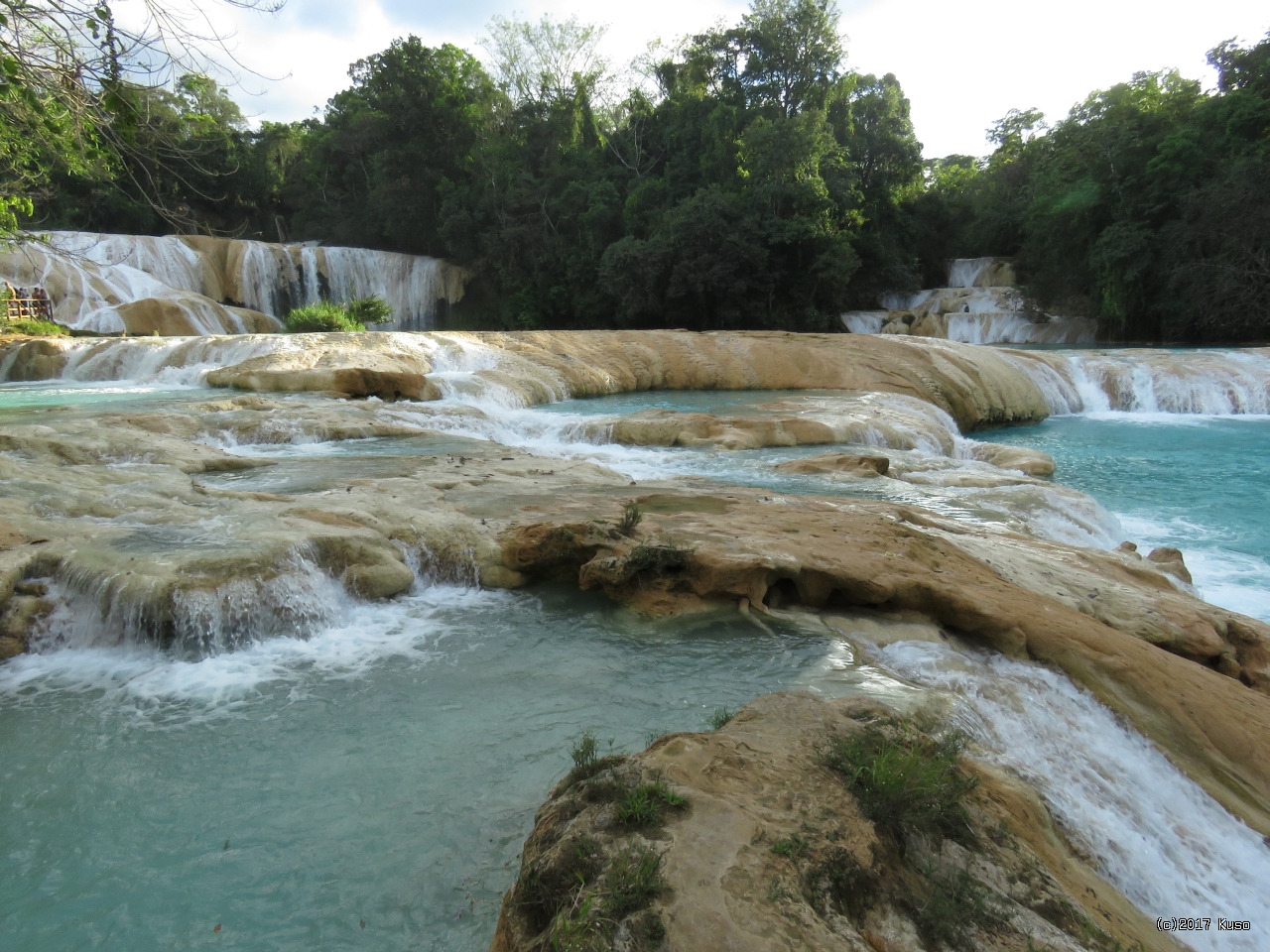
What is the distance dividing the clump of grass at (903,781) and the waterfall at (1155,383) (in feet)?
48.2

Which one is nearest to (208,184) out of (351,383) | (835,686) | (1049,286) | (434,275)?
(434,275)

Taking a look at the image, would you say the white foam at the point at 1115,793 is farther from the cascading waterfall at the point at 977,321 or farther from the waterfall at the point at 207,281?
the cascading waterfall at the point at 977,321

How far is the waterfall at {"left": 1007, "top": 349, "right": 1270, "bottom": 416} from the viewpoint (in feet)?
48.7

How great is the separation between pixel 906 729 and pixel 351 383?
10975mm

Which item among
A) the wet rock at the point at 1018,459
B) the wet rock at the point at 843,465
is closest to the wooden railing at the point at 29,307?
the wet rock at the point at 843,465

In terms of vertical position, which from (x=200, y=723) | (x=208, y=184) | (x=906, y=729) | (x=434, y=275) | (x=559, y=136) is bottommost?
(x=200, y=723)

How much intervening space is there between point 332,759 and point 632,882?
71.6 inches

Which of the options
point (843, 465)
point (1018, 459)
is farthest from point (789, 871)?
point (1018, 459)

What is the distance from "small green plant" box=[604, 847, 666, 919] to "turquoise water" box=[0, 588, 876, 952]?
62cm

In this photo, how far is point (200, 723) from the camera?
3.36 meters

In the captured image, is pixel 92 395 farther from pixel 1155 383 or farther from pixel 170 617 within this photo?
pixel 1155 383

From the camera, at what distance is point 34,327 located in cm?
1639

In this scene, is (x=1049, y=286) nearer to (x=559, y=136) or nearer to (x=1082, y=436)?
(x=1082, y=436)

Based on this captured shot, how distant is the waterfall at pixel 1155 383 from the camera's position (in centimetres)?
1485
